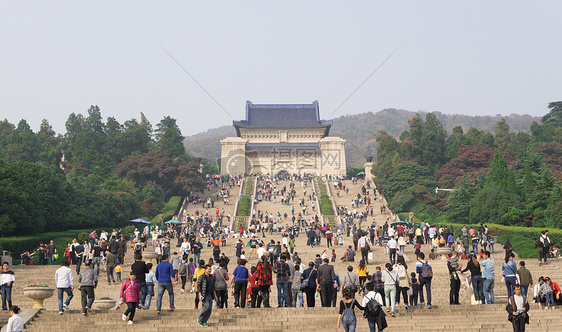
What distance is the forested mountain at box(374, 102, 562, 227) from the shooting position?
37.5 meters

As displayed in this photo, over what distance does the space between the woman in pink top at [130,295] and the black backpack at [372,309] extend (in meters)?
4.75

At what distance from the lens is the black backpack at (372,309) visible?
486 inches

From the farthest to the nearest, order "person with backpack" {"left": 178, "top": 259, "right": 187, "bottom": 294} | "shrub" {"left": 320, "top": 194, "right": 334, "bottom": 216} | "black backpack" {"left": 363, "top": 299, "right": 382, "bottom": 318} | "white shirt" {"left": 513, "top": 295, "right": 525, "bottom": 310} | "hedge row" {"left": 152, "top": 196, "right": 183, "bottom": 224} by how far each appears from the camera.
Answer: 1. "shrub" {"left": 320, "top": 194, "right": 334, "bottom": 216}
2. "hedge row" {"left": 152, "top": 196, "right": 183, "bottom": 224}
3. "person with backpack" {"left": 178, "top": 259, "right": 187, "bottom": 294}
4. "white shirt" {"left": 513, "top": 295, "right": 525, "bottom": 310}
5. "black backpack" {"left": 363, "top": 299, "right": 382, "bottom": 318}

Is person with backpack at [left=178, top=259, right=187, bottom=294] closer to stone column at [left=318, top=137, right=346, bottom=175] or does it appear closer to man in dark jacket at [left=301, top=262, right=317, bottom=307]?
man in dark jacket at [left=301, top=262, right=317, bottom=307]

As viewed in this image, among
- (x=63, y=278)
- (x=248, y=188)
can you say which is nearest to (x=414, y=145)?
(x=248, y=188)

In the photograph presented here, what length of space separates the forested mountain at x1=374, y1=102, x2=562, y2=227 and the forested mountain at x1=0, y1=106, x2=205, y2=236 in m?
18.1

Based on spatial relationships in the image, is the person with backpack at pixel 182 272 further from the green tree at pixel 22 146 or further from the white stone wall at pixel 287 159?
the white stone wall at pixel 287 159

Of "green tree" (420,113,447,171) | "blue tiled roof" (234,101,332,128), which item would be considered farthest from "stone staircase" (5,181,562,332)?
"blue tiled roof" (234,101,332,128)

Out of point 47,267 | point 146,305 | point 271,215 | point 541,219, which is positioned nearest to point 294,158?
point 271,215

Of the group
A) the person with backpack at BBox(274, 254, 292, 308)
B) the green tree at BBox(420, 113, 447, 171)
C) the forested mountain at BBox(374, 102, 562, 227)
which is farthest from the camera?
the green tree at BBox(420, 113, 447, 171)

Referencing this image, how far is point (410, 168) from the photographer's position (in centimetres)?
5750

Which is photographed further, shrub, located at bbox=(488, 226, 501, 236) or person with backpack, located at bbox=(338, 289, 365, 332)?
shrub, located at bbox=(488, 226, 501, 236)

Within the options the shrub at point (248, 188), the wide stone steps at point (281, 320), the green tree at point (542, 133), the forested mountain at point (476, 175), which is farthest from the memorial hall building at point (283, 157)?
the wide stone steps at point (281, 320)

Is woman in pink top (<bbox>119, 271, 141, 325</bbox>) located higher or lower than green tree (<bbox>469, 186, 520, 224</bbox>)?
lower
